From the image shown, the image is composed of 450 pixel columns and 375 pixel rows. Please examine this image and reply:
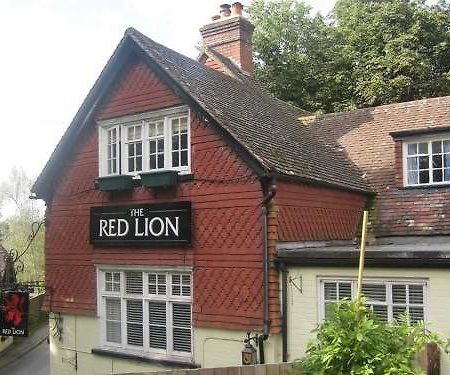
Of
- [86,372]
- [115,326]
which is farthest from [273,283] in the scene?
[86,372]

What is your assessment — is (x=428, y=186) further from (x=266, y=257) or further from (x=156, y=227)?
(x=156, y=227)

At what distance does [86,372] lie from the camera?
13.5m

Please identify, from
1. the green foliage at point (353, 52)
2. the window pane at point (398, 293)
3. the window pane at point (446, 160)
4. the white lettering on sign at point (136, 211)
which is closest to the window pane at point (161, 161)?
the white lettering on sign at point (136, 211)

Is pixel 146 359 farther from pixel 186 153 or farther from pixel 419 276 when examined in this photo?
pixel 419 276

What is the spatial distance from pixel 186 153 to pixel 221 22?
29.8 ft

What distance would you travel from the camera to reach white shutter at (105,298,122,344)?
13094mm

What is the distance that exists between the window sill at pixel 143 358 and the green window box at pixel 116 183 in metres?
3.63

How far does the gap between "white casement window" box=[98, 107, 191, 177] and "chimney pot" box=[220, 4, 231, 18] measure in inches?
319

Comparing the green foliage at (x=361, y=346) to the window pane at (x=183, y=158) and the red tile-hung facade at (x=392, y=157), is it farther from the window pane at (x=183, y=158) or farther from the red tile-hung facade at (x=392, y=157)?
the red tile-hung facade at (x=392, y=157)

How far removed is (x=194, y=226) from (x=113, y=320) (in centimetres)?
324

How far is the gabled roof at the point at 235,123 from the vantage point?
11503mm

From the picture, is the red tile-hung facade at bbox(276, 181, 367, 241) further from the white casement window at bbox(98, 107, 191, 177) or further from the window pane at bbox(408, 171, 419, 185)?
the white casement window at bbox(98, 107, 191, 177)

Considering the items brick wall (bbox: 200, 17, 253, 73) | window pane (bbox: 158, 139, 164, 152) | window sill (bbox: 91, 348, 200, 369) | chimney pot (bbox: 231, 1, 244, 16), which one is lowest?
window sill (bbox: 91, 348, 200, 369)

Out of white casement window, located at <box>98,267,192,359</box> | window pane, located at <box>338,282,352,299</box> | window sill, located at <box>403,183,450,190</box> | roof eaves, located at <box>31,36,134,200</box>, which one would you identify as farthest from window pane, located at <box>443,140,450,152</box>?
roof eaves, located at <box>31,36,134,200</box>
